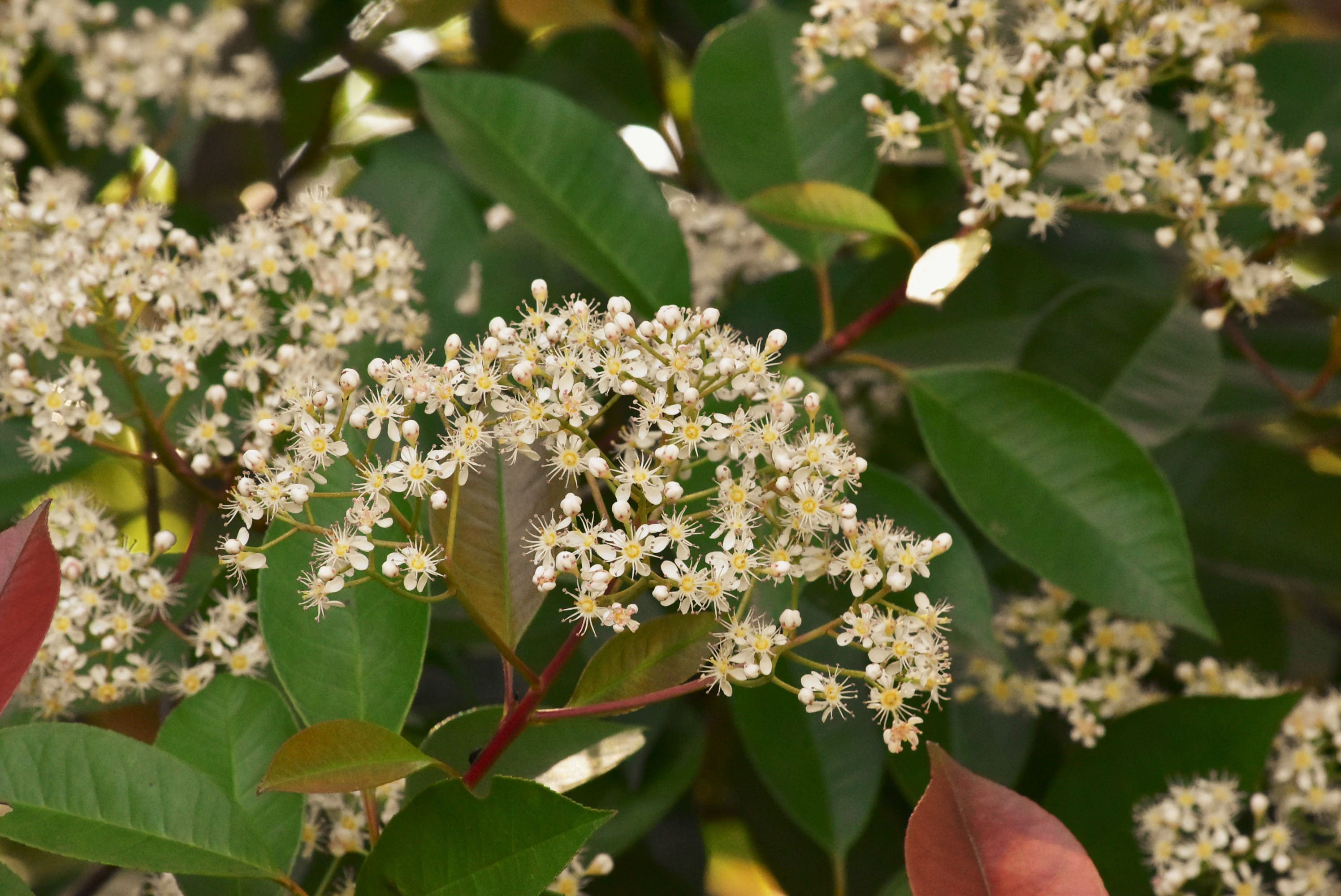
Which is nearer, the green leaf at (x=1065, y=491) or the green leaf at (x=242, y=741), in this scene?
the green leaf at (x=242, y=741)

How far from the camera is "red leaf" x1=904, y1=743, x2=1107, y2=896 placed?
2.69 feet

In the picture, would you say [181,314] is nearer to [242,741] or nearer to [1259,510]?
[242,741]

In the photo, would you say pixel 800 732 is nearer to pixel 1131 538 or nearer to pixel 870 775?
pixel 870 775

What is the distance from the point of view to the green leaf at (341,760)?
77 centimetres

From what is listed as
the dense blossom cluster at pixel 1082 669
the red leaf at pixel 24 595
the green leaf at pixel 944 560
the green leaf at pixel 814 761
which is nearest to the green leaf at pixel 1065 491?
the green leaf at pixel 944 560

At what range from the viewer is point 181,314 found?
3.74ft

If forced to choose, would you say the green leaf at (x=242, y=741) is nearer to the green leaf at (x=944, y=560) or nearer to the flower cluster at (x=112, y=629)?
the flower cluster at (x=112, y=629)

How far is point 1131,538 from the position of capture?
116 cm

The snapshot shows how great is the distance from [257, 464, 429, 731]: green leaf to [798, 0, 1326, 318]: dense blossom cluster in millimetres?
720

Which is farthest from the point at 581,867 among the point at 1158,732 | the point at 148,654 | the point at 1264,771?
the point at 1264,771

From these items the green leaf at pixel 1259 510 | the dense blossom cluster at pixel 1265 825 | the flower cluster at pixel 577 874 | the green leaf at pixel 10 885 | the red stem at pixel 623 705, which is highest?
the red stem at pixel 623 705

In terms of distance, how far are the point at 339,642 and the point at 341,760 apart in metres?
0.21

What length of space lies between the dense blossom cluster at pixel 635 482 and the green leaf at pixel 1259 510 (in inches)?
29.8

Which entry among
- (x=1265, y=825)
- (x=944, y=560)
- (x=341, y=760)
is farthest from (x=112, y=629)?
(x=1265, y=825)
